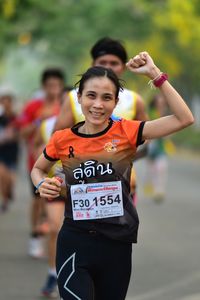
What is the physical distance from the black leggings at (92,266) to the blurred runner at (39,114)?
375cm

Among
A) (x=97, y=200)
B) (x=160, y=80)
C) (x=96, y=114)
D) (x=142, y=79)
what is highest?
(x=142, y=79)

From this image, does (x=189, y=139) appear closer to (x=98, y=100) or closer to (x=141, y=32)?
(x=141, y=32)

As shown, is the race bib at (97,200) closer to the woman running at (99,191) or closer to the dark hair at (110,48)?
the woman running at (99,191)

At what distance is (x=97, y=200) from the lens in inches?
191

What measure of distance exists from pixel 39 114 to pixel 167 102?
4661mm

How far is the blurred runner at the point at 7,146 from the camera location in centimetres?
1284

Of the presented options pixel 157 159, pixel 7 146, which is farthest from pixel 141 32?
pixel 7 146

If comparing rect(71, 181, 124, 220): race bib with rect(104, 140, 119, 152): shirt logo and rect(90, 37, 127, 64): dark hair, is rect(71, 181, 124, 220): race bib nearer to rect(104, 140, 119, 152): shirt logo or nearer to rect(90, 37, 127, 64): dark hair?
rect(104, 140, 119, 152): shirt logo

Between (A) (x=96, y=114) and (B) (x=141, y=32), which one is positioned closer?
(A) (x=96, y=114)

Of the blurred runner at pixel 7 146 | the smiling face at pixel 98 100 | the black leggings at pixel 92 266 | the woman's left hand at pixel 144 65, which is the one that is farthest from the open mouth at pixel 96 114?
the blurred runner at pixel 7 146

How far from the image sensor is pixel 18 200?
15.4 m

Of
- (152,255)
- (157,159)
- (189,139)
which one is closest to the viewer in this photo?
(152,255)

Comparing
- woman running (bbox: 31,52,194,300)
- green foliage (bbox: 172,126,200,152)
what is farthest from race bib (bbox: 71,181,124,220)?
green foliage (bbox: 172,126,200,152)

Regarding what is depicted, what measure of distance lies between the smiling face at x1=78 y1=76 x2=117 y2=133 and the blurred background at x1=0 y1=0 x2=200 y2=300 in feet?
9.36
